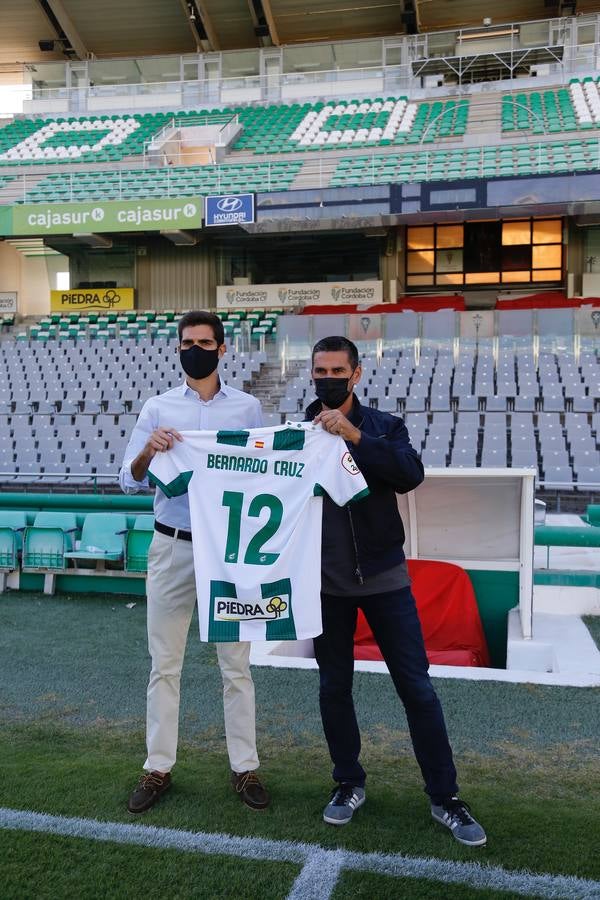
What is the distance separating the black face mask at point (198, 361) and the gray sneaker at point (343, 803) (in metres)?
1.68

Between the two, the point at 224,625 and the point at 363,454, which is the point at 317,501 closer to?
the point at 363,454

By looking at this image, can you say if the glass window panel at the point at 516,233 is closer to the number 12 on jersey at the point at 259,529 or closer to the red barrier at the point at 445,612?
the red barrier at the point at 445,612

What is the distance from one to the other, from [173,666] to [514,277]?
21966mm

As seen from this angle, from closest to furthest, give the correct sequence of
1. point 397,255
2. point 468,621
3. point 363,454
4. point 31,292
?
1. point 363,454
2. point 468,621
3. point 397,255
4. point 31,292

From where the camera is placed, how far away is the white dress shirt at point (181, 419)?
3.20 metres

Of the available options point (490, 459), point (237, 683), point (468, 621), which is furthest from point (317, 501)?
point (490, 459)

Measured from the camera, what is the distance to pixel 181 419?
3.29 m

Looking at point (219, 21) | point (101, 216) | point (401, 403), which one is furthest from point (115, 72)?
point (401, 403)

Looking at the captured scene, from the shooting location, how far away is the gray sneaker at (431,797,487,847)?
109 inches

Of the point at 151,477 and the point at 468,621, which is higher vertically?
the point at 151,477

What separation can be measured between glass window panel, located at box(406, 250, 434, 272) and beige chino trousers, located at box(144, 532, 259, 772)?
71.7ft

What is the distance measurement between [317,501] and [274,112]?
87.7ft

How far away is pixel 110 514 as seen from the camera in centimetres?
777

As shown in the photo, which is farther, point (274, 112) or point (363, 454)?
point (274, 112)
